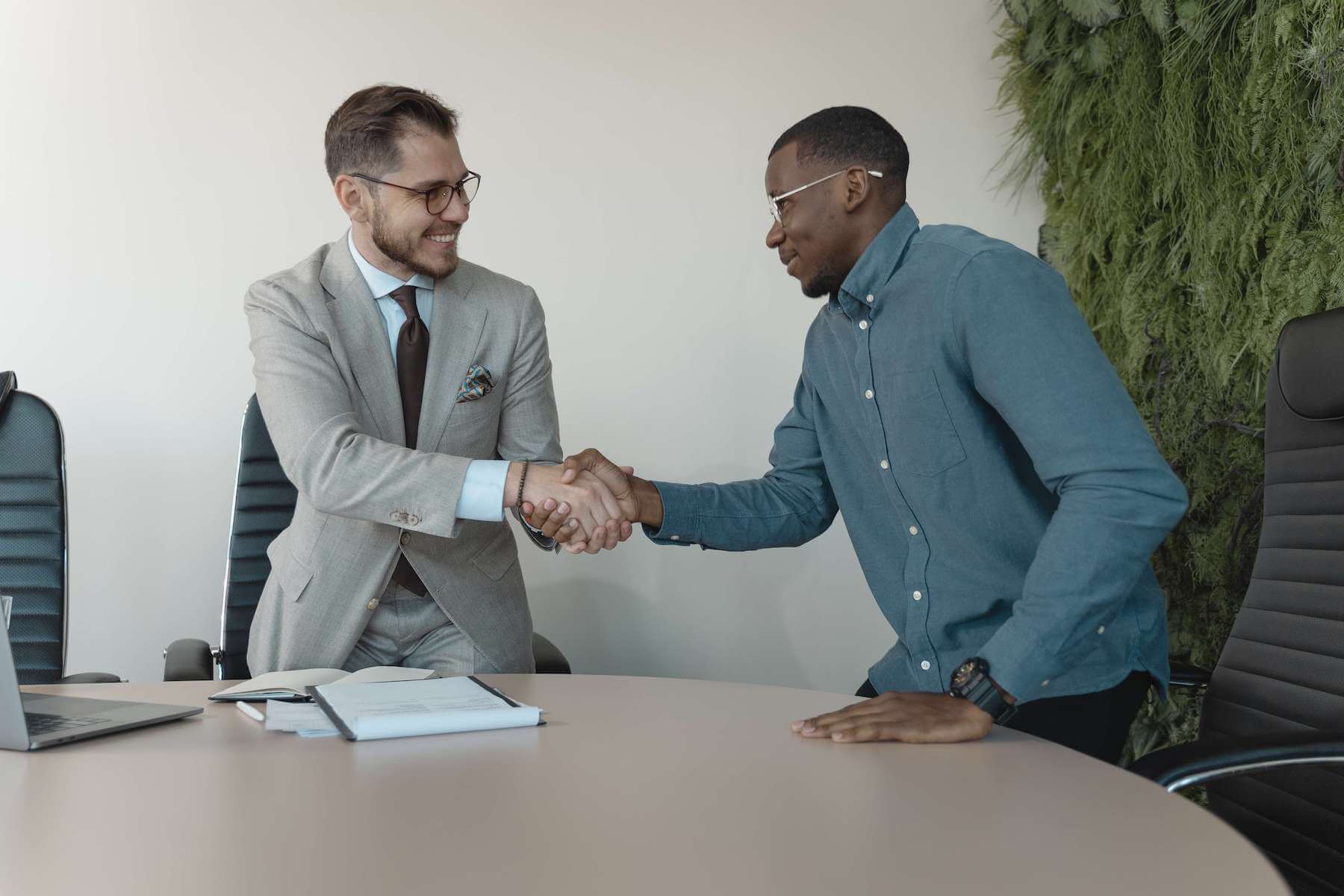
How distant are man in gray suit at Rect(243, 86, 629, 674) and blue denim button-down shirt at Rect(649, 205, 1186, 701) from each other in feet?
1.22

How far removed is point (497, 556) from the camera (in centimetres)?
230

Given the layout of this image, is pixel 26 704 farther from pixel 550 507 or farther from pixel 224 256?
pixel 224 256

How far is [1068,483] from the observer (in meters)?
1.59

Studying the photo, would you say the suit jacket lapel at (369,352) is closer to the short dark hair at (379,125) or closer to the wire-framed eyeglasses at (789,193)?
the short dark hair at (379,125)

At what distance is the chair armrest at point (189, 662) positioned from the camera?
204cm

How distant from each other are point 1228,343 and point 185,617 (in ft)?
9.08

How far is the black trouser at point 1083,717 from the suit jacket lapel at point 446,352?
125 cm

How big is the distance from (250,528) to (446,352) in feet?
2.29

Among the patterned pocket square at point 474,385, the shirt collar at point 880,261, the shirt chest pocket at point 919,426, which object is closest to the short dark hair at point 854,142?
the shirt collar at point 880,261

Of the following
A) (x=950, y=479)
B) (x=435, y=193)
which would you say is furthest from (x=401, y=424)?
(x=950, y=479)

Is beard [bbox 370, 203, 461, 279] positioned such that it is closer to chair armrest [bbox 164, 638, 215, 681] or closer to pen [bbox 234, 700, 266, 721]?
chair armrest [bbox 164, 638, 215, 681]

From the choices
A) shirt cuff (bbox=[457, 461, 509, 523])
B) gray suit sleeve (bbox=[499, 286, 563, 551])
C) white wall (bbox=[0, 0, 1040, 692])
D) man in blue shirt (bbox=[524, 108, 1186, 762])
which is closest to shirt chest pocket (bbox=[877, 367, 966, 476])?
man in blue shirt (bbox=[524, 108, 1186, 762])

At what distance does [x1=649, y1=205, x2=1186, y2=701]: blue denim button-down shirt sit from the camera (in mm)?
1540

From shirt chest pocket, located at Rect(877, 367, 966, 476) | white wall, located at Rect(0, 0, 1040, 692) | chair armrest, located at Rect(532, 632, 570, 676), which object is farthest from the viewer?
white wall, located at Rect(0, 0, 1040, 692)
